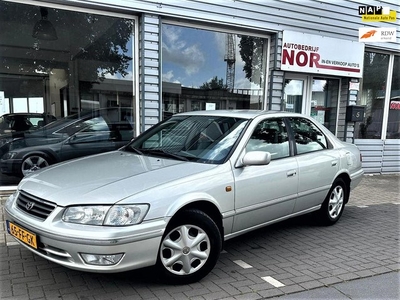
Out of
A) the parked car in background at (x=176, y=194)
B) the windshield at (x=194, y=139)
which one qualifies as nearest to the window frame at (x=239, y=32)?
the windshield at (x=194, y=139)

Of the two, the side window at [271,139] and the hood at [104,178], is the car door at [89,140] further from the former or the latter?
the side window at [271,139]

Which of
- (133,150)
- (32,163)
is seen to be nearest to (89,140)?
(32,163)

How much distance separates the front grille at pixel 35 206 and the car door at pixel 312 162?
2.77 metres

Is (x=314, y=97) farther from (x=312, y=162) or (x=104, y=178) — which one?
(x=104, y=178)

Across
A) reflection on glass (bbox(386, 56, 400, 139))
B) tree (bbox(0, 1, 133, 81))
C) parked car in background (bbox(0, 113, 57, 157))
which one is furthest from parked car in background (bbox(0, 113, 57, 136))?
reflection on glass (bbox(386, 56, 400, 139))

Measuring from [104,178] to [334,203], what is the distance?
11.0ft

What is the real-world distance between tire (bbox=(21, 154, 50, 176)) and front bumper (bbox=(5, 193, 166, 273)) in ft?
11.9

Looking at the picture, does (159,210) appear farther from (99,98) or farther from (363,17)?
(363,17)

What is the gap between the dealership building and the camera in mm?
6141

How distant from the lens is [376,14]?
8.56 metres

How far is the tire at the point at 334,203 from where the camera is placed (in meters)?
4.71

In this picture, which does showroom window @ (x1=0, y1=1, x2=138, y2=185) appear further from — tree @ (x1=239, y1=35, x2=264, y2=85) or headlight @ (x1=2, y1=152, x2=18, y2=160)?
tree @ (x1=239, y1=35, x2=264, y2=85)

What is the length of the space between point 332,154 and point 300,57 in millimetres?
3810

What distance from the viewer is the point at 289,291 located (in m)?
3.01
